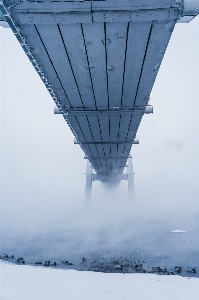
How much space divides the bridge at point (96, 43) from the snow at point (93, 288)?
2839 millimetres

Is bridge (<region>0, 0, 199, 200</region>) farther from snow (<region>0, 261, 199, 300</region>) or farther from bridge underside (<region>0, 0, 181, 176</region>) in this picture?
snow (<region>0, 261, 199, 300</region>)

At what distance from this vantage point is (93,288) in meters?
3.03

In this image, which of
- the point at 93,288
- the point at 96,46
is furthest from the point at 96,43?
the point at 93,288

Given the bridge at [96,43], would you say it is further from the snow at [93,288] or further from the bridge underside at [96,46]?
the snow at [93,288]

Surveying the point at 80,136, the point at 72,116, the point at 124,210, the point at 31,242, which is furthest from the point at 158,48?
the point at 124,210

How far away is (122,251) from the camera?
21.7 feet

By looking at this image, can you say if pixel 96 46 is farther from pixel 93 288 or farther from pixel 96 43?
pixel 93 288

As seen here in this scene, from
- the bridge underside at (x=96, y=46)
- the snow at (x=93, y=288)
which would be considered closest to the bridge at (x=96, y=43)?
the bridge underside at (x=96, y=46)

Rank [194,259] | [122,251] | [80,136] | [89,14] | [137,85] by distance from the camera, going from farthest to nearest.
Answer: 1. [80,136]
2. [122,251]
3. [194,259]
4. [137,85]
5. [89,14]

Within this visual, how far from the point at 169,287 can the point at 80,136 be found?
5.21m

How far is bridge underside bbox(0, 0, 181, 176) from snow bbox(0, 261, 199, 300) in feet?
9.33

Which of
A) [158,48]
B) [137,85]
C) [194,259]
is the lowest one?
[194,259]

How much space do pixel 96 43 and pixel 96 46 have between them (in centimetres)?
6

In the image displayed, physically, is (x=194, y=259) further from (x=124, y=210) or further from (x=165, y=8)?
(x=124, y=210)
